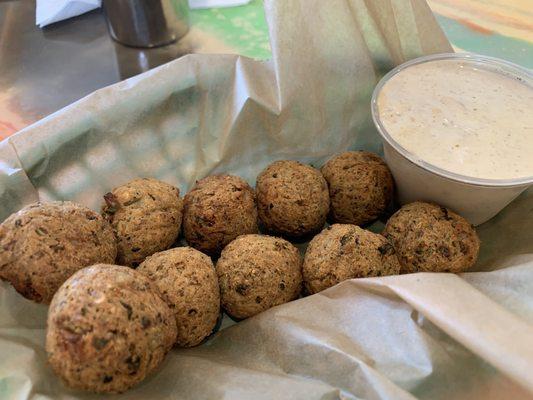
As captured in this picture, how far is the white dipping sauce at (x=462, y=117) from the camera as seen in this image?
127cm

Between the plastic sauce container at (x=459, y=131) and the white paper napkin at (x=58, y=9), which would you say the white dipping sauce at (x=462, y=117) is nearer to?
the plastic sauce container at (x=459, y=131)

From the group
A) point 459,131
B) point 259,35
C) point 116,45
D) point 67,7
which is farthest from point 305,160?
point 67,7

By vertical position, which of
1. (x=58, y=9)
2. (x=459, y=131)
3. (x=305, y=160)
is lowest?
(x=305, y=160)

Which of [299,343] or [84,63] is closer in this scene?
[299,343]

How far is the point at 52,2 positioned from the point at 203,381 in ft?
6.14

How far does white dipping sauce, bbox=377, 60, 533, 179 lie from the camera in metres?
1.27

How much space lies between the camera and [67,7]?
2246 millimetres

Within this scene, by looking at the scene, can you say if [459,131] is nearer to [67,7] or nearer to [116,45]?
[116,45]

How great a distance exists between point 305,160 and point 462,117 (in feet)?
1.50

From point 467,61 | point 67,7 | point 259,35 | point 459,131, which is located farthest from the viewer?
point 67,7

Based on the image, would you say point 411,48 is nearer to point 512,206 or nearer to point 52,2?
point 512,206

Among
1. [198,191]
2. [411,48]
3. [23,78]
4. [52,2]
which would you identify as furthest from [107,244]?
[52,2]

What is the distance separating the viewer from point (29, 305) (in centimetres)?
117

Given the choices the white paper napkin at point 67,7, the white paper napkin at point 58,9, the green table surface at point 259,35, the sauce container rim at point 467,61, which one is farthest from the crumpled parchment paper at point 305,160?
the white paper napkin at point 58,9
